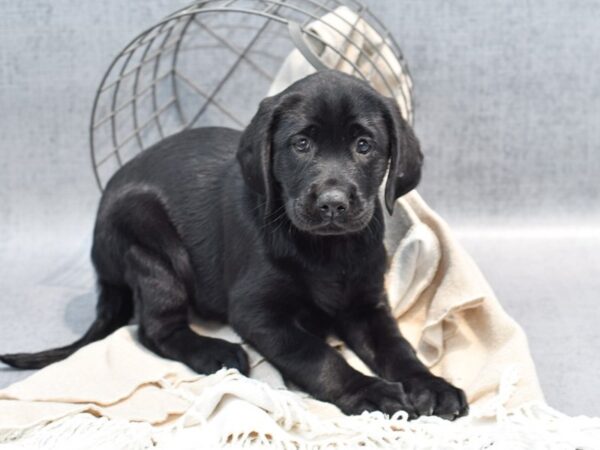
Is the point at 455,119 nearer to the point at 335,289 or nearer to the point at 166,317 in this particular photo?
the point at 335,289

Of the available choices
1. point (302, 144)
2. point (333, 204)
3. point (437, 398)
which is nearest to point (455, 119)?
point (302, 144)

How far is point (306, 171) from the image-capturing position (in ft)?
8.16

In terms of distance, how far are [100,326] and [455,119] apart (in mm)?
1720

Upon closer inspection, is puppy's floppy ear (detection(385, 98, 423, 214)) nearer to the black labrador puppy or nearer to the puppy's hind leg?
the black labrador puppy

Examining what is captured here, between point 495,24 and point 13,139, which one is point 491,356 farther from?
point 13,139

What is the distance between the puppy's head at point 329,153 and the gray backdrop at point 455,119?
4.15ft

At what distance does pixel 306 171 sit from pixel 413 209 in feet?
2.08

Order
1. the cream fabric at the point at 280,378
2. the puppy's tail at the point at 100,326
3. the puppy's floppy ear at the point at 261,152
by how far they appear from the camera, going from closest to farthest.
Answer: the cream fabric at the point at 280,378
the puppy's floppy ear at the point at 261,152
the puppy's tail at the point at 100,326

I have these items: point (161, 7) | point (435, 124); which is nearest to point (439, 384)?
point (435, 124)

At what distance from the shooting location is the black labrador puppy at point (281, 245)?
246cm

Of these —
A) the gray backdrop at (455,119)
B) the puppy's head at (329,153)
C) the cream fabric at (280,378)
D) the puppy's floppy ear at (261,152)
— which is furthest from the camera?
the gray backdrop at (455,119)

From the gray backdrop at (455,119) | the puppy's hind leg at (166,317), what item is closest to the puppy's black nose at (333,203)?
the puppy's hind leg at (166,317)

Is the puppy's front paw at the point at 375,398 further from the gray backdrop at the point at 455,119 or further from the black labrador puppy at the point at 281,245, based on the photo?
the gray backdrop at the point at 455,119

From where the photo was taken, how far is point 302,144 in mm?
2531
